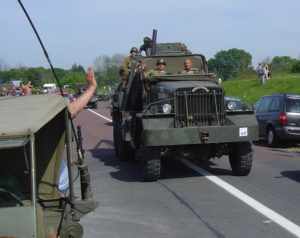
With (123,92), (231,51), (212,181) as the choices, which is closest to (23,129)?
(212,181)

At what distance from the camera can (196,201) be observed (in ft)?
24.6

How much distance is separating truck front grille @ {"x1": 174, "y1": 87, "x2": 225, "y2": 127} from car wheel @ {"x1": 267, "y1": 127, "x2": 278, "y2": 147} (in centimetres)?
574

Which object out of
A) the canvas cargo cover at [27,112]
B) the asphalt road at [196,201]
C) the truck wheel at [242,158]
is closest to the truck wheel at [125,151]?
the asphalt road at [196,201]

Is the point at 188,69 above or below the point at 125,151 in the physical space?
above

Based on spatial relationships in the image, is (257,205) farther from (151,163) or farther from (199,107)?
(199,107)

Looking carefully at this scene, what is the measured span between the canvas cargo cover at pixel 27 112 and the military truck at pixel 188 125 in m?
4.38

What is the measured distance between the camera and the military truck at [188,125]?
8688 mm

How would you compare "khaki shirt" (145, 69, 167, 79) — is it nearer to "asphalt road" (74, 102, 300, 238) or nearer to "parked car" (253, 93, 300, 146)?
"asphalt road" (74, 102, 300, 238)

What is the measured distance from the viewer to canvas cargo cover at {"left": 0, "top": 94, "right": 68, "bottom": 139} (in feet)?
10.9

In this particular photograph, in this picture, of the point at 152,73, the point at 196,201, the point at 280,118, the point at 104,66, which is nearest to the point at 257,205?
the point at 196,201

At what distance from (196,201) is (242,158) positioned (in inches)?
79.8

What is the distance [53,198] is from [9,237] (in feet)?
5.00

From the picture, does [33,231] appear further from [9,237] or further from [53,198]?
[53,198]

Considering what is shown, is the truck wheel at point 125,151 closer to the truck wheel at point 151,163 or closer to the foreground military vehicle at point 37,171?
the truck wheel at point 151,163
